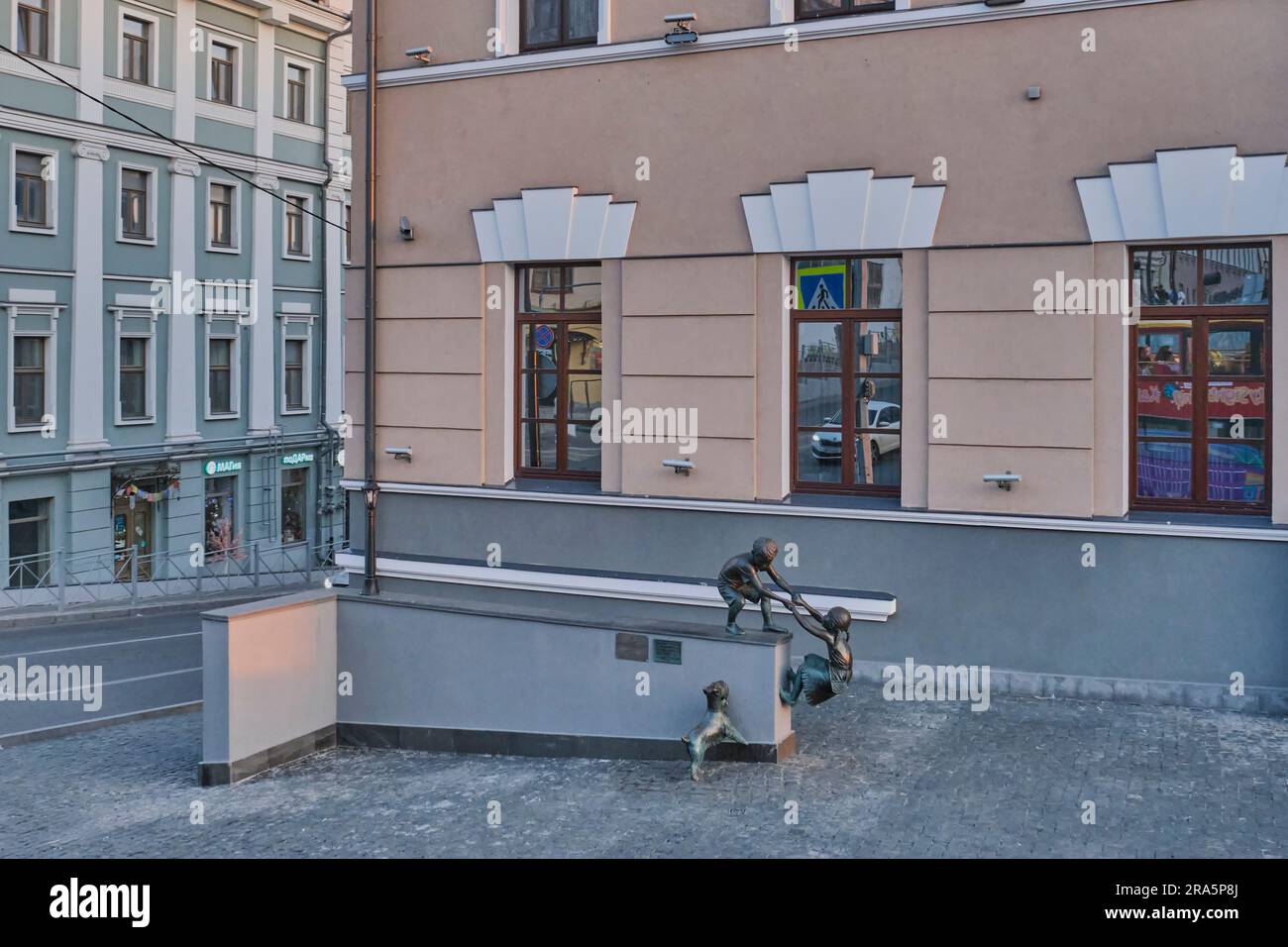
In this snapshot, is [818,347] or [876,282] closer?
[876,282]

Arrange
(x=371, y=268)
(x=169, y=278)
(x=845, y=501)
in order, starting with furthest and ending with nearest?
1. (x=169, y=278)
2. (x=371, y=268)
3. (x=845, y=501)

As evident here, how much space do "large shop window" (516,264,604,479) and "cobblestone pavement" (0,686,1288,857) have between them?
3.96 meters

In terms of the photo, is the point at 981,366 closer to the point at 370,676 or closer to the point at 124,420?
the point at 370,676

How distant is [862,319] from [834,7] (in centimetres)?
280

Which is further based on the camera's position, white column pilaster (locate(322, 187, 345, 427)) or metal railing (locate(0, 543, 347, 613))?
white column pilaster (locate(322, 187, 345, 427))

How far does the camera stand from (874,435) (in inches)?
485

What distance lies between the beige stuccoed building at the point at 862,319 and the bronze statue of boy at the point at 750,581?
259 centimetres

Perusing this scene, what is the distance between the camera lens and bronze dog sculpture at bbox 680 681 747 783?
30.0 ft

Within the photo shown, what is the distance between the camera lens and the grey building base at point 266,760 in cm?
1017

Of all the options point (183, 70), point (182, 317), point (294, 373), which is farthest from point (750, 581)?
point (294, 373)

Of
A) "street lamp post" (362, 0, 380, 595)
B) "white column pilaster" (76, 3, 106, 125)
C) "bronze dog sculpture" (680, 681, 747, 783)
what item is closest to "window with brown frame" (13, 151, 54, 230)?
"white column pilaster" (76, 3, 106, 125)

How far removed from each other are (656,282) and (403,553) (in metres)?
4.10

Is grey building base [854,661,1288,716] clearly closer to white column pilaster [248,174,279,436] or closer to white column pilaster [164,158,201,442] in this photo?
white column pilaster [164,158,201,442]

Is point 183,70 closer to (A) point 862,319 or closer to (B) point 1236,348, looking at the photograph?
(A) point 862,319
